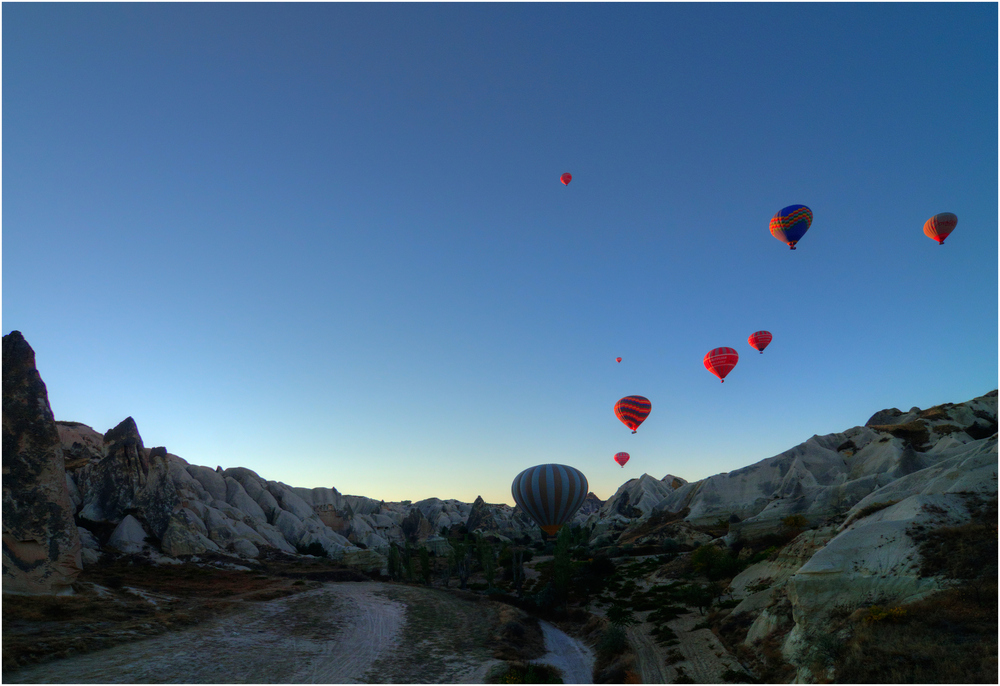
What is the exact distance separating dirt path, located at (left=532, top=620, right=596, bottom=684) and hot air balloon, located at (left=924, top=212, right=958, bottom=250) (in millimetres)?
39250

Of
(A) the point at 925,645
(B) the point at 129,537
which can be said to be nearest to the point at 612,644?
(A) the point at 925,645

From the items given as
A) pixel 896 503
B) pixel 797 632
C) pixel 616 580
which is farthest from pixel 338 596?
pixel 896 503

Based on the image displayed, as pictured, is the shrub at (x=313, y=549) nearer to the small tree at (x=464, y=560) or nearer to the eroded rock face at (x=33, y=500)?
the small tree at (x=464, y=560)

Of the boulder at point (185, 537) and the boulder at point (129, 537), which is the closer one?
the boulder at point (129, 537)

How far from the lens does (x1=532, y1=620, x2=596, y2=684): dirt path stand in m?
23.2

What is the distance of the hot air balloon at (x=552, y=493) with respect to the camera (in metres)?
56.8

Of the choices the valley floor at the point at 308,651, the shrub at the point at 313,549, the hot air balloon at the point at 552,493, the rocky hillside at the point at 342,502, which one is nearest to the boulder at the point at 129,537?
the rocky hillside at the point at 342,502

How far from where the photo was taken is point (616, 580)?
164 feet

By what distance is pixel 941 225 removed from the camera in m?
37.8

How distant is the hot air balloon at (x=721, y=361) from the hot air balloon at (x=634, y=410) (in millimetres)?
10049

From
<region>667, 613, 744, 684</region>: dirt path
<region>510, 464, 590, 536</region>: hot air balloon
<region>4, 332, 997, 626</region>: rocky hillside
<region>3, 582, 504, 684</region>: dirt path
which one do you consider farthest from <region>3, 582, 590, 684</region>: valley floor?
<region>510, 464, 590, 536</region>: hot air balloon

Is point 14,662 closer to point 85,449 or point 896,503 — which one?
point 896,503

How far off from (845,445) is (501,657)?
276 ft

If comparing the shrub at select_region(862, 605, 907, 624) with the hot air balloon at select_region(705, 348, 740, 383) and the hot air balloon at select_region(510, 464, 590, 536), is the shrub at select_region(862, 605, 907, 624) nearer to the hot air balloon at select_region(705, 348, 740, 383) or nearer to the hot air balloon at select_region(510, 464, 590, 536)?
the hot air balloon at select_region(705, 348, 740, 383)
